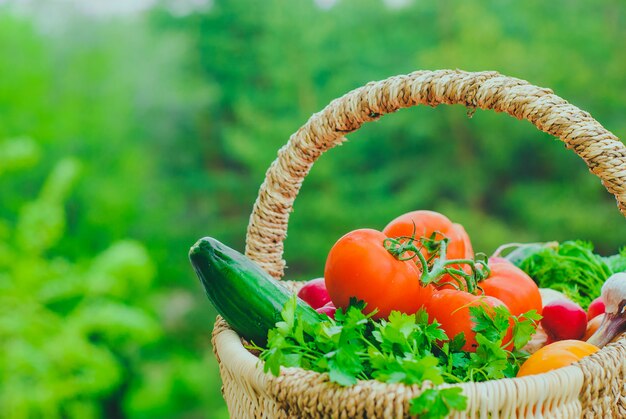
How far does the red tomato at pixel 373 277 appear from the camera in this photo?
0.77 metres

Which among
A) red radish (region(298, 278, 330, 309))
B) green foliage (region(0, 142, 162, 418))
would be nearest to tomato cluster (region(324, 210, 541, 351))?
red radish (region(298, 278, 330, 309))

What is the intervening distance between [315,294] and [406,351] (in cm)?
26

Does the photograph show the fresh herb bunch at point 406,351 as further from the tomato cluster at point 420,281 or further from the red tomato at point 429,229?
the red tomato at point 429,229

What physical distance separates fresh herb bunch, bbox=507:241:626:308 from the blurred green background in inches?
83.8

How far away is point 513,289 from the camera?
0.81 m

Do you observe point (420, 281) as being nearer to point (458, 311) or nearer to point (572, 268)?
point (458, 311)

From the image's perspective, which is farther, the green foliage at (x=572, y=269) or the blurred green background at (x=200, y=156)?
the blurred green background at (x=200, y=156)

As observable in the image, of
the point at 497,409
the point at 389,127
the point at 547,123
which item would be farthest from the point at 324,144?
the point at 389,127

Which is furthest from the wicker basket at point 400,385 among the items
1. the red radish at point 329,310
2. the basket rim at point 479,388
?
the red radish at point 329,310

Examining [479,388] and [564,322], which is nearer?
[479,388]

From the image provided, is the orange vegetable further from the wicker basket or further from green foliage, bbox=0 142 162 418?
green foliage, bbox=0 142 162 418

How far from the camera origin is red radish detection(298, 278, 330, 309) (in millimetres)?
911

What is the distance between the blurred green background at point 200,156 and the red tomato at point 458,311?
2.52 metres

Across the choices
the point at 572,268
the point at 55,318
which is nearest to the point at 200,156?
the point at 55,318
